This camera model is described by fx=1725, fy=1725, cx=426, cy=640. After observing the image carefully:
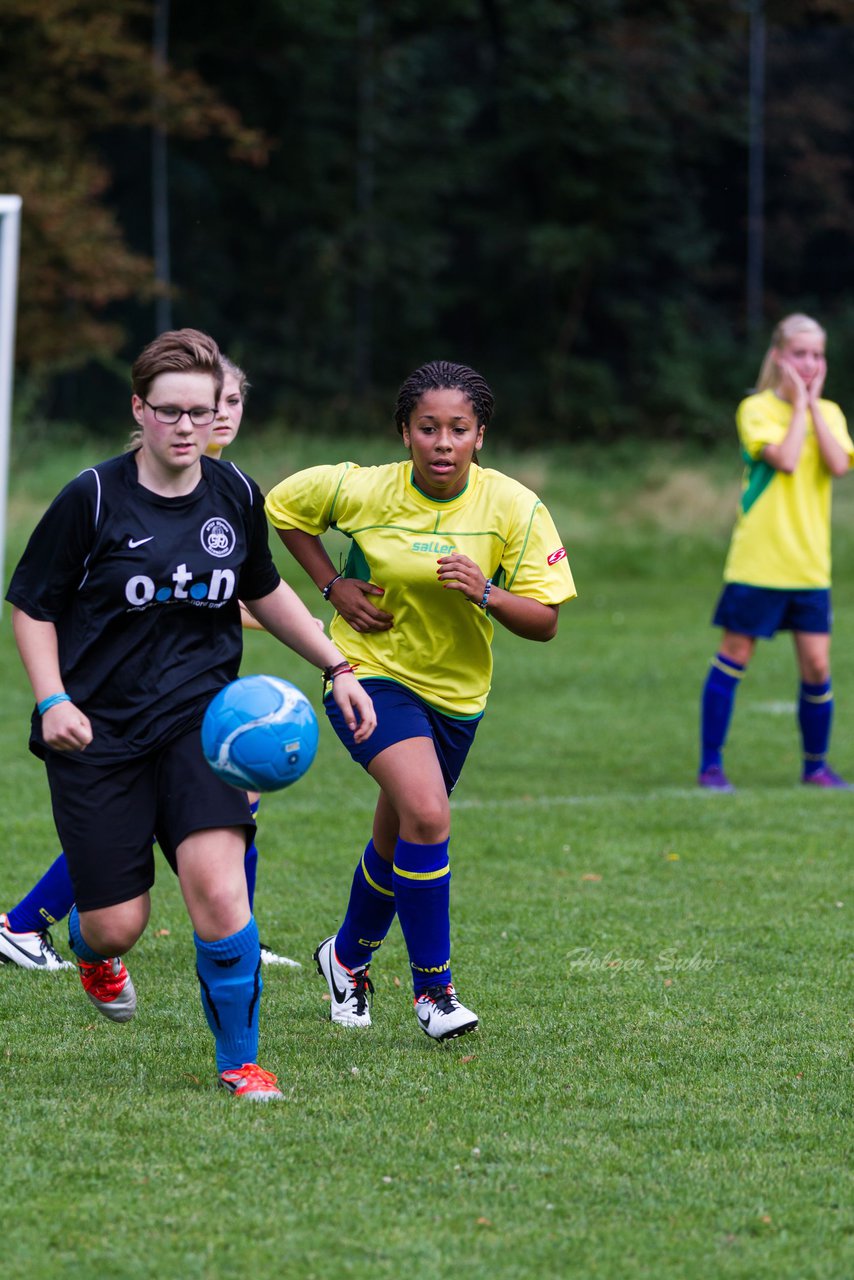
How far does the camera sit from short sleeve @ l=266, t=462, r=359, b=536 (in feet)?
17.2

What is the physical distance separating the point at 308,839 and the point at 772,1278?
195 inches

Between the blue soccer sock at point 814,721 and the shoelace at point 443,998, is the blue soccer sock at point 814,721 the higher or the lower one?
the lower one

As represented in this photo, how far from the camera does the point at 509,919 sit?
6.57 m

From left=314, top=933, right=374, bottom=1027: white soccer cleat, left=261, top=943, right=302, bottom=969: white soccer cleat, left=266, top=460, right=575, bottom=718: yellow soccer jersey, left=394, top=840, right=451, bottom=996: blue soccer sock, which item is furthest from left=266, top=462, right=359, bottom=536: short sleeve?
left=261, top=943, right=302, bottom=969: white soccer cleat

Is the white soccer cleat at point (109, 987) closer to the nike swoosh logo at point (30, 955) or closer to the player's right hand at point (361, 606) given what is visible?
the nike swoosh logo at point (30, 955)

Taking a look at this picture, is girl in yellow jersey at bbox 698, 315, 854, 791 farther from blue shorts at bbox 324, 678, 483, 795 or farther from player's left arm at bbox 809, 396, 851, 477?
blue shorts at bbox 324, 678, 483, 795

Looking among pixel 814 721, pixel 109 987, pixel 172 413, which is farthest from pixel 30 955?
pixel 814 721

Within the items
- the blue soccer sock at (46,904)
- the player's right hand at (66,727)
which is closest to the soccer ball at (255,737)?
the player's right hand at (66,727)

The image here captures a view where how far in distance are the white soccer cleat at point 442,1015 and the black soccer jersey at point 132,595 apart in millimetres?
1168

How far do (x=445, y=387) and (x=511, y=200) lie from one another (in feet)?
103

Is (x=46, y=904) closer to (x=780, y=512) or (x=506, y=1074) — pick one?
(x=506, y=1074)

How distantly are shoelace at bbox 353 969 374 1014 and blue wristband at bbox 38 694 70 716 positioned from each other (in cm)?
152

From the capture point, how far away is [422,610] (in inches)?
203

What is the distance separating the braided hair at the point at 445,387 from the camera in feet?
16.6
